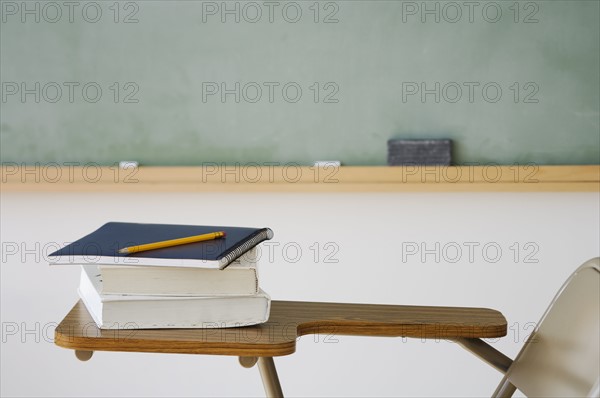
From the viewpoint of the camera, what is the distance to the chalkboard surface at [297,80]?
2.19 meters

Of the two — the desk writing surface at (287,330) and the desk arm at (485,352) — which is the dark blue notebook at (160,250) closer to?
the desk writing surface at (287,330)

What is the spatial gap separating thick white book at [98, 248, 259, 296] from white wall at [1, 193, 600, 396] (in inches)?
45.1

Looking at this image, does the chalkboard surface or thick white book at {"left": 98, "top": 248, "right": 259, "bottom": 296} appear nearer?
thick white book at {"left": 98, "top": 248, "right": 259, "bottom": 296}

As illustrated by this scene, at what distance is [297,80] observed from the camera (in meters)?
2.21

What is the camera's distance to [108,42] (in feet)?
7.30

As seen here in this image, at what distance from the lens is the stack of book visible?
1.08 metres

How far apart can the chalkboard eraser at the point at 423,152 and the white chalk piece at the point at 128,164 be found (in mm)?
681

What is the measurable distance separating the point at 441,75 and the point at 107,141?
0.89 m

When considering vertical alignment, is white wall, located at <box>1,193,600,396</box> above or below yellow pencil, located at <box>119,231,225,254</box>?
below

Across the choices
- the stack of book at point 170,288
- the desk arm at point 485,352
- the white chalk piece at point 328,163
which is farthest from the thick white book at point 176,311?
the white chalk piece at point 328,163

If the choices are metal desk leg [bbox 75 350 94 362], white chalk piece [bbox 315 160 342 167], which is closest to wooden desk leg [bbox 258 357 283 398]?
metal desk leg [bbox 75 350 94 362]

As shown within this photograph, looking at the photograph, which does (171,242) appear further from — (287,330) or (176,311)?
(287,330)

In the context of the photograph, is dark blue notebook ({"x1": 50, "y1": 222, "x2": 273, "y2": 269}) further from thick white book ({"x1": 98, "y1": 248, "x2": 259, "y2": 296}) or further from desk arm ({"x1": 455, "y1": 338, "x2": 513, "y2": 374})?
desk arm ({"x1": 455, "y1": 338, "x2": 513, "y2": 374})

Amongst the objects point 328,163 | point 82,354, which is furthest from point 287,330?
point 328,163
